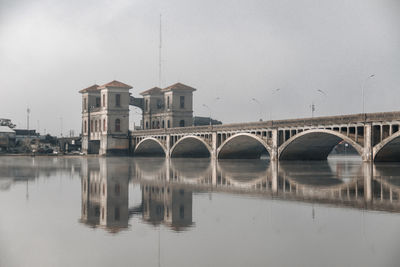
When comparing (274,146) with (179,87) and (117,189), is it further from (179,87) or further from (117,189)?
(179,87)

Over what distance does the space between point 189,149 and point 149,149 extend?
20.3 meters

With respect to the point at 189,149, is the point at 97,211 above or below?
below

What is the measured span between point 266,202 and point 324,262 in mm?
10860

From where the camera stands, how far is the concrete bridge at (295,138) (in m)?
54.5

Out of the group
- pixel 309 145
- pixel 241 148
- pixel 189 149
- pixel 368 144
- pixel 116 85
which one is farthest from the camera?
pixel 116 85

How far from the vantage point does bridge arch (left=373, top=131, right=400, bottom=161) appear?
51500mm

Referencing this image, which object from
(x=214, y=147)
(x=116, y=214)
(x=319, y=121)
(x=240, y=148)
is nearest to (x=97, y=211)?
(x=116, y=214)

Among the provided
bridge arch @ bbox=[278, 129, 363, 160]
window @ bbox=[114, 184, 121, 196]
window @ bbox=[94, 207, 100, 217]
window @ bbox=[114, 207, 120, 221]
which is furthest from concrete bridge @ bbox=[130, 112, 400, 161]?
window @ bbox=[94, 207, 100, 217]

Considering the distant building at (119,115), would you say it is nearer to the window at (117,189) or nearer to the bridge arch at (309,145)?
the bridge arch at (309,145)

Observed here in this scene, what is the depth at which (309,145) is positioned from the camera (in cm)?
7062

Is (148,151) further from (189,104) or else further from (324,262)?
(324,262)

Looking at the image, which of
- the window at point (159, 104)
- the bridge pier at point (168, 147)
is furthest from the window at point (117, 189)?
the window at point (159, 104)

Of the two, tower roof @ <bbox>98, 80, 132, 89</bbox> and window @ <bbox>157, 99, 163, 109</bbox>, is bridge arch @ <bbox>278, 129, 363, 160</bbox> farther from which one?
window @ <bbox>157, 99, 163, 109</bbox>

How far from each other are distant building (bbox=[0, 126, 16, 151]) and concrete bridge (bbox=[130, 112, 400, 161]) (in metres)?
72.1
